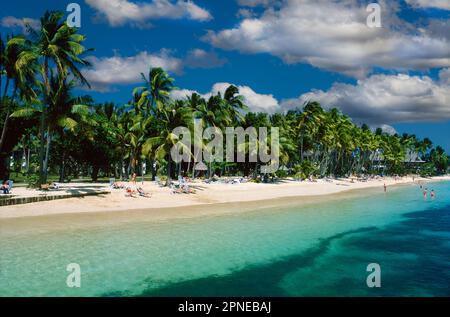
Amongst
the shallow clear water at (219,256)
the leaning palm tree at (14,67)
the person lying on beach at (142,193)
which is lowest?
the shallow clear water at (219,256)

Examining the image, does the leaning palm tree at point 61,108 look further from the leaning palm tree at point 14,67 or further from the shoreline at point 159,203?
the shoreline at point 159,203

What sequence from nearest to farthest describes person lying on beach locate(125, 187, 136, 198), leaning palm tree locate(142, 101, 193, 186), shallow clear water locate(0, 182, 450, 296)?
1. shallow clear water locate(0, 182, 450, 296)
2. person lying on beach locate(125, 187, 136, 198)
3. leaning palm tree locate(142, 101, 193, 186)

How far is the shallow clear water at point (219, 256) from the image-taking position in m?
9.88

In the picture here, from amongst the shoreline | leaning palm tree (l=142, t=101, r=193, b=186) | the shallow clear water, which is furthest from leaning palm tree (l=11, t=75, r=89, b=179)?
the shallow clear water

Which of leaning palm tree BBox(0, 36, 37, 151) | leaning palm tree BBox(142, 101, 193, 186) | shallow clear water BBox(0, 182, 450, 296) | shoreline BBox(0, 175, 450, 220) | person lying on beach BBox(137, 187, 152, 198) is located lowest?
shallow clear water BBox(0, 182, 450, 296)

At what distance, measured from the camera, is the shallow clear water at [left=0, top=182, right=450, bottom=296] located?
9.88 m

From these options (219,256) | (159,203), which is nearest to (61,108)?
(159,203)

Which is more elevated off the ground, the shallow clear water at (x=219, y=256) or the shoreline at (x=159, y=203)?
the shoreline at (x=159, y=203)

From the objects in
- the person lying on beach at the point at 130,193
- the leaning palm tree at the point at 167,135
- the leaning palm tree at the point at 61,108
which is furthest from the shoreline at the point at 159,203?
the leaning palm tree at the point at 61,108

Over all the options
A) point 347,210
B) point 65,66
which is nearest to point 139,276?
point 65,66

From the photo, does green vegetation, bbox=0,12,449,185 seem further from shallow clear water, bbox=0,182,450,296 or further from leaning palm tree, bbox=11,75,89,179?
shallow clear water, bbox=0,182,450,296

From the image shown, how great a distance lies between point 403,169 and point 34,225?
107832mm

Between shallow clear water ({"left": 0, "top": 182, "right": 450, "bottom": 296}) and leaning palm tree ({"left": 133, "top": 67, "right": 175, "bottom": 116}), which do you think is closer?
shallow clear water ({"left": 0, "top": 182, "right": 450, "bottom": 296})
